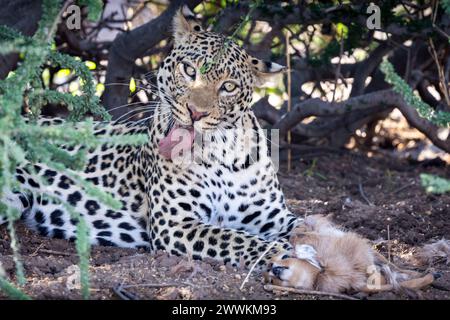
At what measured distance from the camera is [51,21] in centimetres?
447

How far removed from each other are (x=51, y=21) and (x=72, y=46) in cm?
488

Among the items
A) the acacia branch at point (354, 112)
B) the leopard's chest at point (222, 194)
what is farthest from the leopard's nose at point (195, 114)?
the acacia branch at point (354, 112)

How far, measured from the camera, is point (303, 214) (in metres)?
7.53

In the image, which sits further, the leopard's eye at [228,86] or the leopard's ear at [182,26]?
the leopard's ear at [182,26]

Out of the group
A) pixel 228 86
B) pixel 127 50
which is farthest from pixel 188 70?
pixel 127 50

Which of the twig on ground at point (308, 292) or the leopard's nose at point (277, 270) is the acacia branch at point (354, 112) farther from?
the twig on ground at point (308, 292)

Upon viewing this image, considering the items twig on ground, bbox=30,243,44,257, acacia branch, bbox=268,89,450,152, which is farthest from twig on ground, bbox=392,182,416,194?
twig on ground, bbox=30,243,44,257

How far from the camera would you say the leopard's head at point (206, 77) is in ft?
20.2

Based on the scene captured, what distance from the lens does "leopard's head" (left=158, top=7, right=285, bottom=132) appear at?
20.2 feet

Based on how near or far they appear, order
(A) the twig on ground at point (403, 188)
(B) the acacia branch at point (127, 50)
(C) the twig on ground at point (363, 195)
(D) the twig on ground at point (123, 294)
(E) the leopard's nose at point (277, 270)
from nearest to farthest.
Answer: (D) the twig on ground at point (123, 294) → (E) the leopard's nose at point (277, 270) → (C) the twig on ground at point (363, 195) → (B) the acacia branch at point (127, 50) → (A) the twig on ground at point (403, 188)

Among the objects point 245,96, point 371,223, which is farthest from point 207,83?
point 371,223

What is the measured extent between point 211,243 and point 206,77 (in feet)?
3.99

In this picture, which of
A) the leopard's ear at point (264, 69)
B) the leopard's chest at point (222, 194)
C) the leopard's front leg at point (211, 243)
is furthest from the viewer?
the leopard's ear at point (264, 69)

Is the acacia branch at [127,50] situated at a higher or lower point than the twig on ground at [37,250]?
higher
